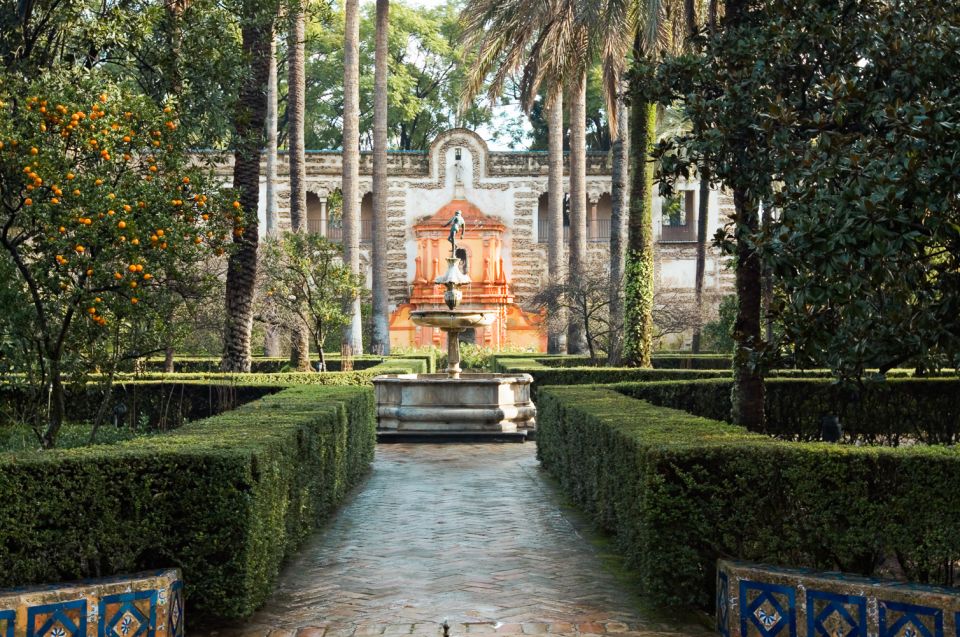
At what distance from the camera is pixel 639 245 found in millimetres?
17219

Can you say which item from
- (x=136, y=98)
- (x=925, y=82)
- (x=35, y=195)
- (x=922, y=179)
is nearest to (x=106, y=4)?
(x=136, y=98)

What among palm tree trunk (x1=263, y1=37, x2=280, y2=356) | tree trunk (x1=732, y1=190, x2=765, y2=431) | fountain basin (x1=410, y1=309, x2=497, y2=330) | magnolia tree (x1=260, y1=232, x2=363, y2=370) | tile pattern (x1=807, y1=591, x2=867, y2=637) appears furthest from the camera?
palm tree trunk (x1=263, y1=37, x2=280, y2=356)

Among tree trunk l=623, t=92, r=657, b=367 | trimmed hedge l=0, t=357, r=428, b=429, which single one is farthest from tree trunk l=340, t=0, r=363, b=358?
trimmed hedge l=0, t=357, r=428, b=429

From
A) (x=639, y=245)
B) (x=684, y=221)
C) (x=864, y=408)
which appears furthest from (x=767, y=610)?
(x=684, y=221)

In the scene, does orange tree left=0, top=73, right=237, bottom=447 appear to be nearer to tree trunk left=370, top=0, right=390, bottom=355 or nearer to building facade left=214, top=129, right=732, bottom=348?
tree trunk left=370, top=0, right=390, bottom=355

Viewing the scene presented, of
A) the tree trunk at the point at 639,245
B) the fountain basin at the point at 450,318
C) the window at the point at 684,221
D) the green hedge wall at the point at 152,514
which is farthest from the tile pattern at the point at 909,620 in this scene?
the window at the point at 684,221

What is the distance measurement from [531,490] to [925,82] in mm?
5339

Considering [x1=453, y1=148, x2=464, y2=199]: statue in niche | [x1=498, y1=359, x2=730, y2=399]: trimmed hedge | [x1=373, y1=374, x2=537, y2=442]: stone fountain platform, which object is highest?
[x1=453, y1=148, x2=464, y2=199]: statue in niche

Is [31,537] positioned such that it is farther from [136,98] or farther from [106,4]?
[106,4]

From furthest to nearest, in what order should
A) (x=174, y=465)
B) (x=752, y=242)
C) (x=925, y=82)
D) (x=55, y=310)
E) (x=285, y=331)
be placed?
1. (x=285, y=331)
2. (x=55, y=310)
3. (x=925, y=82)
4. (x=752, y=242)
5. (x=174, y=465)

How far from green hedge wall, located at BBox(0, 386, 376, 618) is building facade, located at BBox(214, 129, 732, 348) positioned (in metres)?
34.0

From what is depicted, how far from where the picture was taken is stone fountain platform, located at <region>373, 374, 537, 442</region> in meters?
15.2

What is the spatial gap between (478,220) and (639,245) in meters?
23.1

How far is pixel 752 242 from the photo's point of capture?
605 centimetres
